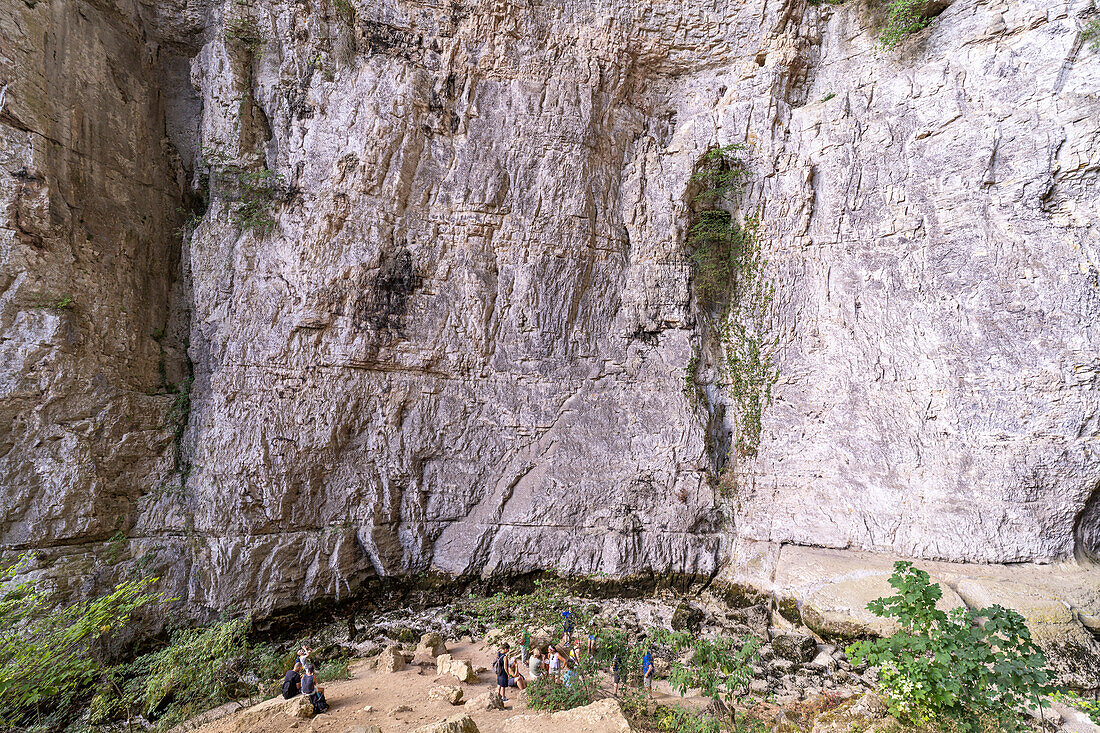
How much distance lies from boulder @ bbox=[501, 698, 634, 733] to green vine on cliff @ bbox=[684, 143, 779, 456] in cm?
766

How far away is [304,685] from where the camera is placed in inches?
276

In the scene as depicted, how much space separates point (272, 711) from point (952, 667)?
7.47 m

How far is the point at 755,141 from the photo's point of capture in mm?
12484

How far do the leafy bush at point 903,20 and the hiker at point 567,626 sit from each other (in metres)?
14.3

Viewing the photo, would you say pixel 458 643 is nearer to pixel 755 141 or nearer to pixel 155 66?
pixel 755 141

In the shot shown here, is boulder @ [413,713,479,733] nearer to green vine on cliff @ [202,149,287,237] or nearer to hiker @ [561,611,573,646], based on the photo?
hiker @ [561,611,573,646]

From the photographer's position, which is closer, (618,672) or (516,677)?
(516,677)

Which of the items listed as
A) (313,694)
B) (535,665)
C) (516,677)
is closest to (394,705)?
(313,694)

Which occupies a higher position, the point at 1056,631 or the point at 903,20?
the point at 903,20

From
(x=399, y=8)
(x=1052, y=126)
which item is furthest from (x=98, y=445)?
(x=1052, y=126)

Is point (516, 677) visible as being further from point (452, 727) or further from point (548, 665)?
point (452, 727)

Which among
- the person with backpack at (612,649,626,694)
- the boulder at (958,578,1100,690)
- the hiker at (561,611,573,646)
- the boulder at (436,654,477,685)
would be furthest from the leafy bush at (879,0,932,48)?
the boulder at (436,654,477,685)

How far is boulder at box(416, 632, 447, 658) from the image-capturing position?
898 cm

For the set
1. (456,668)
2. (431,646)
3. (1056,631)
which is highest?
(1056,631)
